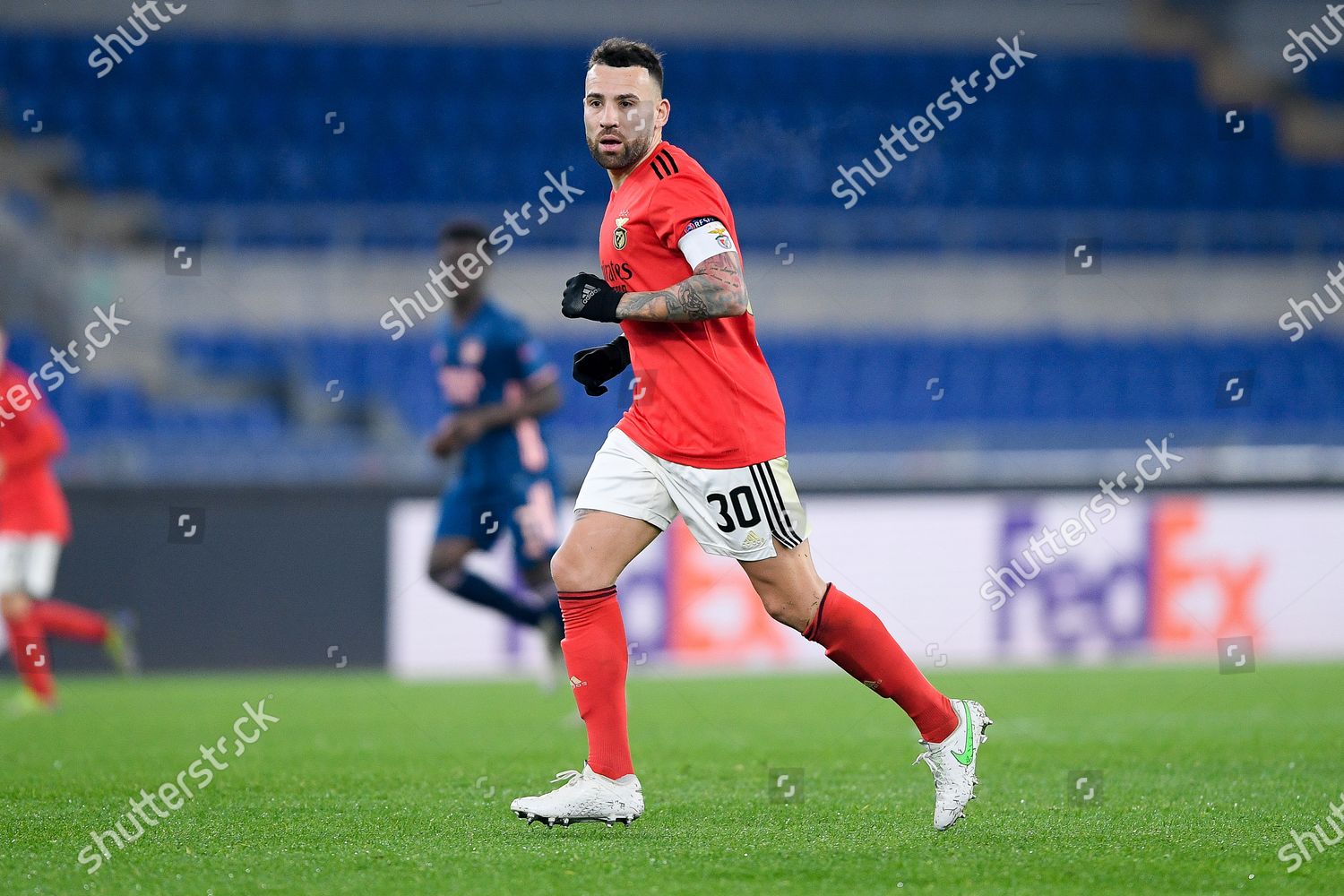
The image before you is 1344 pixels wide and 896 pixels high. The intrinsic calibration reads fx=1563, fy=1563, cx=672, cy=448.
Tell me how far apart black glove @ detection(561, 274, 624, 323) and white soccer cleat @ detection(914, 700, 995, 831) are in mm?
1561

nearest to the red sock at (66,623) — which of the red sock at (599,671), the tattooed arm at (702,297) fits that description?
the red sock at (599,671)

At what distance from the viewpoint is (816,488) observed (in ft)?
40.8

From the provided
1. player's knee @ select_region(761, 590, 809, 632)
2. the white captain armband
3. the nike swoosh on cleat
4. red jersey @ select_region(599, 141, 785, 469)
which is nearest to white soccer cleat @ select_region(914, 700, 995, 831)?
the nike swoosh on cleat

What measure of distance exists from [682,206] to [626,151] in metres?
0.27

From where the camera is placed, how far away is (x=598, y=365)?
4656mm

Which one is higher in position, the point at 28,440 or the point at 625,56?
the point at 625,56

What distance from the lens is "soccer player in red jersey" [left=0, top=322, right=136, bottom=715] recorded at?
9141 millimetres

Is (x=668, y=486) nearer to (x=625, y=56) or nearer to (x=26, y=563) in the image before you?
(x=625, y=56)

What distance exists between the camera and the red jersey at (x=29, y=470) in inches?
363

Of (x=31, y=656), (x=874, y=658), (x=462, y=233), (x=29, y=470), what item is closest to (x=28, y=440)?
(x=29, y=470)

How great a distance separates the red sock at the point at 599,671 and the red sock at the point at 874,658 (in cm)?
57

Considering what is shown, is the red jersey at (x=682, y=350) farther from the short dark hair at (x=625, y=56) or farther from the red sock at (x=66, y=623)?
the red sock at (x=66, y=623)

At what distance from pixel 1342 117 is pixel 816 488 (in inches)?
416

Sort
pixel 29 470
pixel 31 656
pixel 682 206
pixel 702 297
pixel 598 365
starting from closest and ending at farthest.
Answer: pixel 702 297 → pixel 682 206 → pixel 598 365 → pixel 31 656 → pixel 29 470
